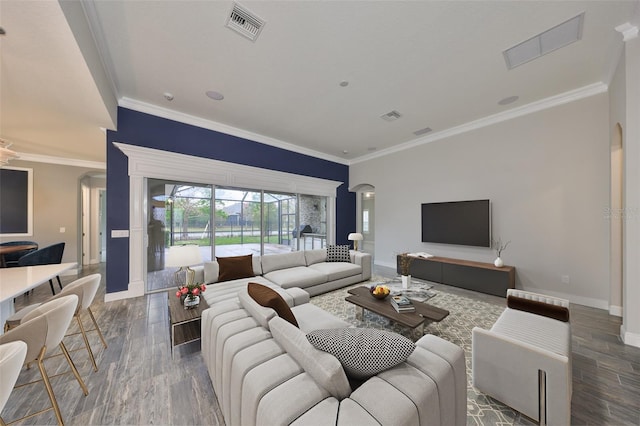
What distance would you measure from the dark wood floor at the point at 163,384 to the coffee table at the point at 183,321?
0.55 feet

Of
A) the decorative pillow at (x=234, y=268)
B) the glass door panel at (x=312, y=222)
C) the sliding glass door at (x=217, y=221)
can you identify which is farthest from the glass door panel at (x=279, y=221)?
the decorative pillow at (x=234, y=268)

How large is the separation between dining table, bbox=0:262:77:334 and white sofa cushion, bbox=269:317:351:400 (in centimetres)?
205

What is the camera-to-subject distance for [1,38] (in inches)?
69.7

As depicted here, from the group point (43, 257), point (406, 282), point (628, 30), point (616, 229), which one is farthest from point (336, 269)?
point (43, 257)

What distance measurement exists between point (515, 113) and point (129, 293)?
24.2ft

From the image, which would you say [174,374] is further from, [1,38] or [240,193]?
[240,193]

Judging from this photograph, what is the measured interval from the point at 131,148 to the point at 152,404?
3699 millimetres

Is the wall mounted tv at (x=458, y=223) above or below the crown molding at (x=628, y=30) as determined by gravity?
below

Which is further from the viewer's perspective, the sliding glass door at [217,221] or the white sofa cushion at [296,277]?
→ the sliding glass door at [217,221]

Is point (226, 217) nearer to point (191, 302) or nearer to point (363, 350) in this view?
point (191, 302)

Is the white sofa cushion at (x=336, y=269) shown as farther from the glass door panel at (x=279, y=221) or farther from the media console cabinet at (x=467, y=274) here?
the glass door panel at (x=279, y=221)

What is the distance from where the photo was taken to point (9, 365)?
0.91 meters

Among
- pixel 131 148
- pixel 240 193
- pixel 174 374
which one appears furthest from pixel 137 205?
pixel 174 374

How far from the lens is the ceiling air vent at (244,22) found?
2023 millimetres
